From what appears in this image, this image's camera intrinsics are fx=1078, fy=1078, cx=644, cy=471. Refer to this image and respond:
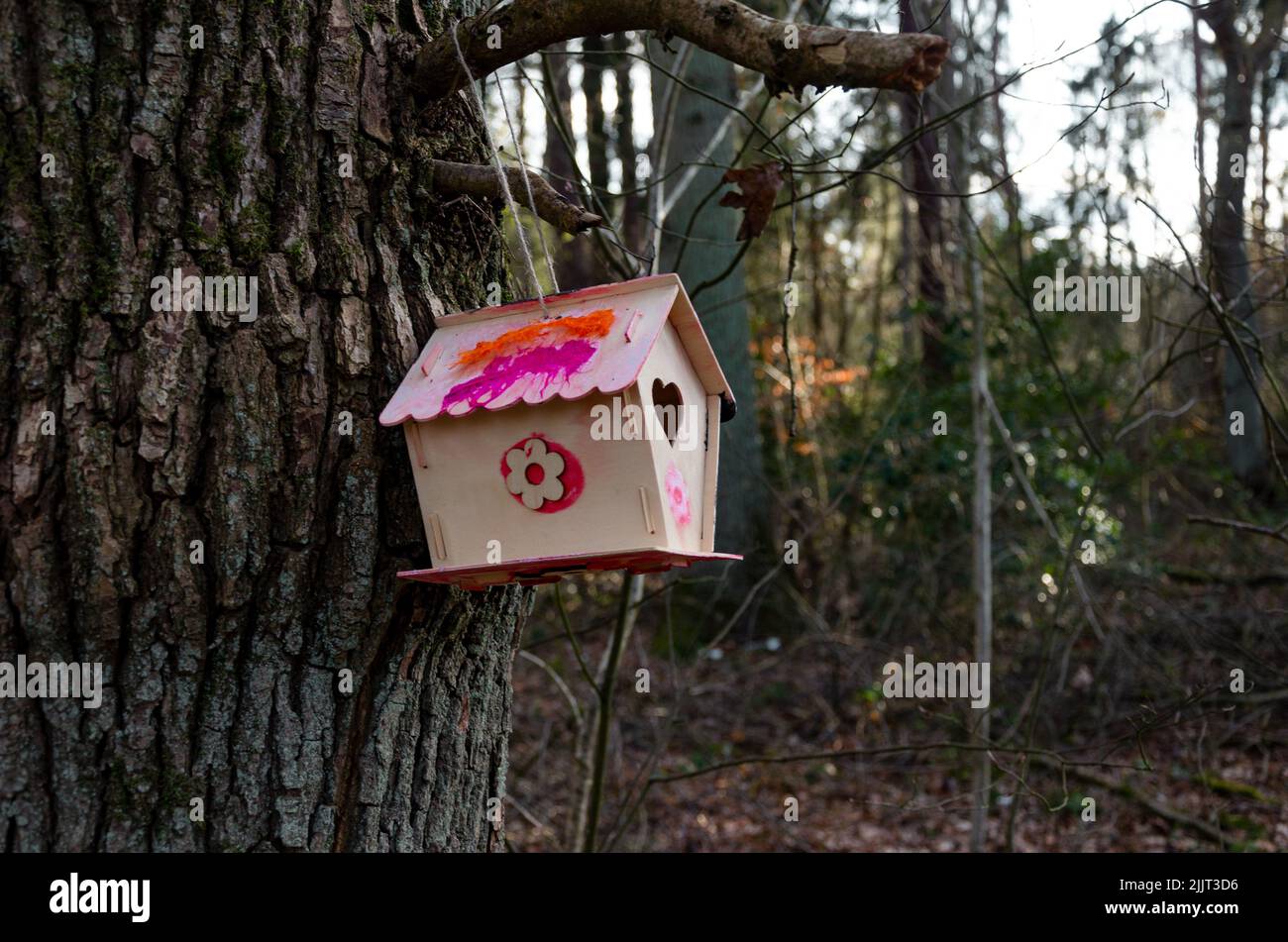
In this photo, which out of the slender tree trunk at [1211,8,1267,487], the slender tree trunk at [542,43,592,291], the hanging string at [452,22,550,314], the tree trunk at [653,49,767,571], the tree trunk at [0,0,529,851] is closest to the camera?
the tree trunk at [0,0,529,851]

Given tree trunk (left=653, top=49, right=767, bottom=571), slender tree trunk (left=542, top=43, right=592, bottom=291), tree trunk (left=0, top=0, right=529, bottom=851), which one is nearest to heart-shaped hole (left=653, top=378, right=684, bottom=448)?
tree trunk (left=0, top=0, right=529, bottom=851)

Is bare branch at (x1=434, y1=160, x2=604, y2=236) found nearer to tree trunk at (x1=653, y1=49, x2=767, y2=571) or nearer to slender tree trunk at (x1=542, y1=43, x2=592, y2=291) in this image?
slender tree trunk at (x1=542, y1=43, x2=592, y2=291)

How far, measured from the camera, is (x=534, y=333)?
2.13m

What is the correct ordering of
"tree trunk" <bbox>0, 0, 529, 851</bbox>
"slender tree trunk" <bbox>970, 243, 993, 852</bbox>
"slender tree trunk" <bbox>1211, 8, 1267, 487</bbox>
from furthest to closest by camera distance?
"slender tree trunk" <bbox>970, 243, 993, 852</bbox>
"slender tree trunk" <bbox>1211, 8, 1267, 487</bbox>
"tree trunk" <bbox>0, 0, 529, 851</bbox>

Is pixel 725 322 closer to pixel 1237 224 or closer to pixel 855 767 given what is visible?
pixel 855 767

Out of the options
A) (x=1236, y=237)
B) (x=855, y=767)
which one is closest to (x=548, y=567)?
(x=1236, y=237)

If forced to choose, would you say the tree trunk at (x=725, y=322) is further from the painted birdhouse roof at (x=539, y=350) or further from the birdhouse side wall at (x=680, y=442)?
the painted birdhouse roof at (x=539, y=350)

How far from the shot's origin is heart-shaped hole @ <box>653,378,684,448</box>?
2.28 meters

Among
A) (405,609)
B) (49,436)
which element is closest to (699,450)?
(405,609)

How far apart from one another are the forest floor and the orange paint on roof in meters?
3.40

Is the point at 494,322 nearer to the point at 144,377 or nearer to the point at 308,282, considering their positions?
the point at 308,282

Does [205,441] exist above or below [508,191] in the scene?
below

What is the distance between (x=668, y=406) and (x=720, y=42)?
0.74 m

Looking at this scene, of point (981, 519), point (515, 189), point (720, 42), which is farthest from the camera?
point (981, 519)
